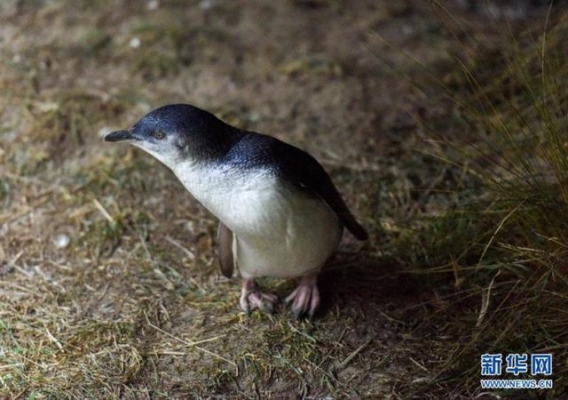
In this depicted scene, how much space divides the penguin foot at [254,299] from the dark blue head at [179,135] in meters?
0.71

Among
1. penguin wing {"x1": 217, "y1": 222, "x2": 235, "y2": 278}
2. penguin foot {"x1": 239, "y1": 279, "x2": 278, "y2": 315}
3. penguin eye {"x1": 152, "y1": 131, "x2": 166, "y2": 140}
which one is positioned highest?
penguin eye {"x1": 152, "y1": 131, "x2": 166, "y2": 140}

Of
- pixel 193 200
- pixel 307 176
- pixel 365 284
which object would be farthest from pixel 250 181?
pixel 193 200

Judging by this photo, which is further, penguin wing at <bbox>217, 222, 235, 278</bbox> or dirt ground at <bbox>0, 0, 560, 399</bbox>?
penguin wing at <bbox>217, 222, 235, 278</bbox>

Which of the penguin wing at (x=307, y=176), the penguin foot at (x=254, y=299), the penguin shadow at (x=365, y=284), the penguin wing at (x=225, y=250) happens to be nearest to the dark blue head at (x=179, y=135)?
the penguin wing at (x=307, y=176)

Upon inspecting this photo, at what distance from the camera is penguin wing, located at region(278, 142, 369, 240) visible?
2.79m

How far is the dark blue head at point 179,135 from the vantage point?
2670 mm

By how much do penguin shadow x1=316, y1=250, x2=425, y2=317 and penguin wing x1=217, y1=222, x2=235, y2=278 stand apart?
1.29ft

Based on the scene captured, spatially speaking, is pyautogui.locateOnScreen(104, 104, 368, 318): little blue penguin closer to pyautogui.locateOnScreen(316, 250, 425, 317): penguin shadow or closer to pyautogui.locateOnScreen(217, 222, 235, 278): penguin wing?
pyautogui.locateOnScreen(217, 222, 235, 278): penguin wing

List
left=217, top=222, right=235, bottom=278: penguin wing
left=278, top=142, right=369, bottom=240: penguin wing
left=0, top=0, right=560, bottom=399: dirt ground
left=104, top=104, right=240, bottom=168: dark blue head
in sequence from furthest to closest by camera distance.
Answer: left=217, top=222, right=235, bottom=278: penguin wing, left=0, top=0, right=560, bottom=399: dirt ground, left=278, top=142, right=369, bottom=240: penguin wing, left=104, top=104, right=240, bottom=168: dark blue head

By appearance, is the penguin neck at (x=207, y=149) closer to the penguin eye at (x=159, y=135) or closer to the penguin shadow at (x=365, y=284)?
the penguin eye at (x=159, y=135)

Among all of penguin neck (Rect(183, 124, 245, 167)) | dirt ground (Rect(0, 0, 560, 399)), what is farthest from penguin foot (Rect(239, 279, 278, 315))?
penguin neck (Rect(183, 124, 245, 167))

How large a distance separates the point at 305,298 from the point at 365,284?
312 millimetres

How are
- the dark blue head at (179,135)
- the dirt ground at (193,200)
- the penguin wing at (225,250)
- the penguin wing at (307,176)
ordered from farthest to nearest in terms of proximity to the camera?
the penguin wing at (225,250) < the dirt ground at (193,200) < the penguin wing at (307,176) < the dark blue head at (179,135)

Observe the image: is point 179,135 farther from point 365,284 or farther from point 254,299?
point 365,284
